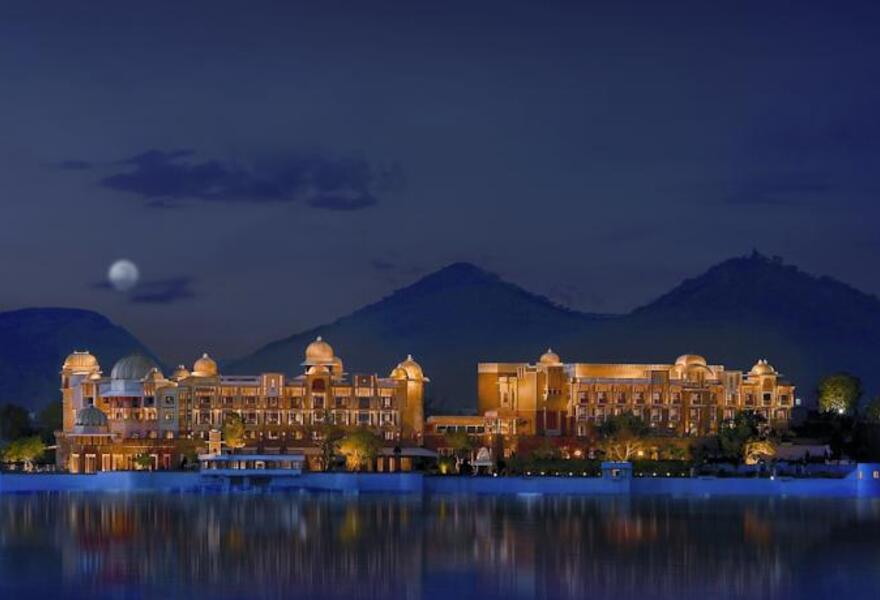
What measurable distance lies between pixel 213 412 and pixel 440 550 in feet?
163

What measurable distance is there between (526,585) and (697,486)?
1733 inches

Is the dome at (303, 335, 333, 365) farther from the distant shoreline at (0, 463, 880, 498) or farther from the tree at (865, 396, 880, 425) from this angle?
the tree at (865, 396, 880, 425)

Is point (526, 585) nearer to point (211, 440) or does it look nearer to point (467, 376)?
point (211, 440)

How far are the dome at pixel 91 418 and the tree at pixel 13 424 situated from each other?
1431 cm

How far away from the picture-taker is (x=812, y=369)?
636 feet

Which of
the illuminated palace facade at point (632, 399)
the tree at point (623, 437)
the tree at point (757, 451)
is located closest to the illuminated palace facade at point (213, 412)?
the illuminated palace facade at point (632, 399)

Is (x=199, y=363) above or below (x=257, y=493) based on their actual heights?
above

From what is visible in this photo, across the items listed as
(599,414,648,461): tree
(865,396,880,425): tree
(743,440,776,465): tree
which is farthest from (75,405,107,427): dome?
(865,396,880,425): tree

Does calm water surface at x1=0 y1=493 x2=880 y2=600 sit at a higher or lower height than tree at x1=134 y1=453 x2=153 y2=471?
lower

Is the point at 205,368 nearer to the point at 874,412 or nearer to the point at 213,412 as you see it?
the point at 213,412

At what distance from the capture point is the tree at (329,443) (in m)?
95.8

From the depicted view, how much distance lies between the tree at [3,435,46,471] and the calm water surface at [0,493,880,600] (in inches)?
853

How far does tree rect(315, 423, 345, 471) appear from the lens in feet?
314

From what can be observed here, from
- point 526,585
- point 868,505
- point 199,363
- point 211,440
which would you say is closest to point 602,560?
point 526,585
